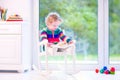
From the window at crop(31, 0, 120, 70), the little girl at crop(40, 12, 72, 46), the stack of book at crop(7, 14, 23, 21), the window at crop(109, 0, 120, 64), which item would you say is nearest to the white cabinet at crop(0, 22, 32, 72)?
the stack of book at crop(7, 14, 23, 21)

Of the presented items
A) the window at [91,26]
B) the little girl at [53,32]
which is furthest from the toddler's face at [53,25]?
the window at [91,26]

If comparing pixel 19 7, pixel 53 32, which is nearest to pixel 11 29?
pixel 19 7

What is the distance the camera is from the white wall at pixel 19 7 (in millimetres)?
4582

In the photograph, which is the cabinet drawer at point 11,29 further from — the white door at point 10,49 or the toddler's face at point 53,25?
the toddler's face at point 53,25

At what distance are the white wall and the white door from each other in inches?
20.2

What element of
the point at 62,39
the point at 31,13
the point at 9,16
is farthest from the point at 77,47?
the point at 9,16

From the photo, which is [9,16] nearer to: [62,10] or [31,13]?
[31,13]

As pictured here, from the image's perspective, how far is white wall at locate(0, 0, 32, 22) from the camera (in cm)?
458

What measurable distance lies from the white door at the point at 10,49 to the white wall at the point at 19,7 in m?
0.51

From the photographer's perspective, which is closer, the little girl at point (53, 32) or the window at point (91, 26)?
the little girl at point (53, 32)

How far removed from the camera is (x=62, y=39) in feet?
13.6

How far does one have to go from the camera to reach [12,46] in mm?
4254

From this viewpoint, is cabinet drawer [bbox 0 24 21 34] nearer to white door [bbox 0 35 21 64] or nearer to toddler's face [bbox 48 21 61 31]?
white door [bbox 0 35 21 64]

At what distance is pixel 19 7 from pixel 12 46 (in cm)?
74
